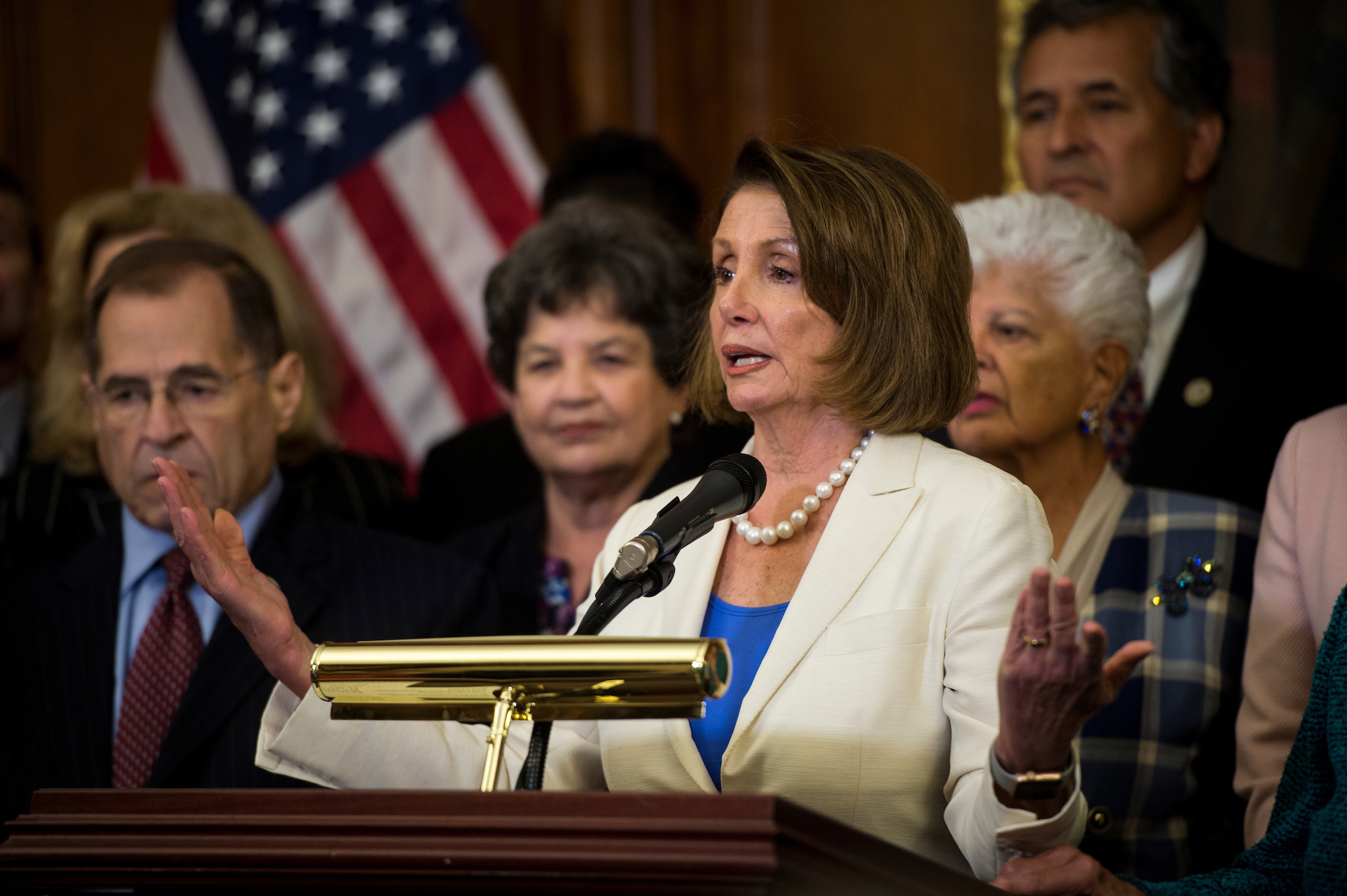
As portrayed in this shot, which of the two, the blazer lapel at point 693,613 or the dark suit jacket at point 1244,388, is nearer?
the blazer lapel at point 693,613

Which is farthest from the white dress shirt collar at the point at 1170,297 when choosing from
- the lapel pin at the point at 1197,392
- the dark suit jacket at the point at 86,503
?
the dark suit jacket at the point at 86,503

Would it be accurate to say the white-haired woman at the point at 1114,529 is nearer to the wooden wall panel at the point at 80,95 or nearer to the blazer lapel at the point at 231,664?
the blazer lapel at the point at 231,664

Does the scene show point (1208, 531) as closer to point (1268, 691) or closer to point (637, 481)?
point (1268, 691)

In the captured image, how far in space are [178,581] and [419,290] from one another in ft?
7.66

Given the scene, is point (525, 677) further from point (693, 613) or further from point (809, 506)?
point (809, 506)


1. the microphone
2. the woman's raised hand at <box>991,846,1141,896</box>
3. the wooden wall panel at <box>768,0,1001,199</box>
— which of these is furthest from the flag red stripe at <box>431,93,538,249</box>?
the woman's raised hand at <box>991,846,1141,896</box>

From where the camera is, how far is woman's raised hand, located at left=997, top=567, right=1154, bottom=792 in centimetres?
148

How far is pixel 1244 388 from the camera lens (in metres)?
3.21

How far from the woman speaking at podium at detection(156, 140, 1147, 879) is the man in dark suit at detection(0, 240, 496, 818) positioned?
70 centimetres

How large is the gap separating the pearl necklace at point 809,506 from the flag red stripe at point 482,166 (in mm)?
3099

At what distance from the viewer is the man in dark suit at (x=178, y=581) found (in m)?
2.76

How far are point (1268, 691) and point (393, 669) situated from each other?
59.5 inches

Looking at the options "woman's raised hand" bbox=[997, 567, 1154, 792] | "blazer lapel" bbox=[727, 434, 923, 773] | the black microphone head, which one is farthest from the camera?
"blazer lapel" bbox=[727, 434, 923, 773]

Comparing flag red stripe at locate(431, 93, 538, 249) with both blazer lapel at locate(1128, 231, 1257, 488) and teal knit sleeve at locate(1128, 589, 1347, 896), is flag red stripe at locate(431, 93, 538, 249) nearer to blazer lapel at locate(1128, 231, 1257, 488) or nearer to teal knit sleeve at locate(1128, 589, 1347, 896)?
blazer lapel at locate(1128, 231, 1257, 488)
